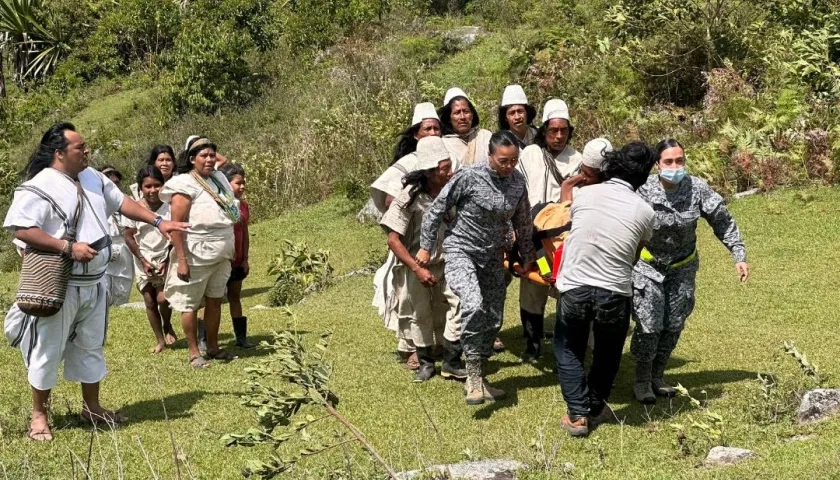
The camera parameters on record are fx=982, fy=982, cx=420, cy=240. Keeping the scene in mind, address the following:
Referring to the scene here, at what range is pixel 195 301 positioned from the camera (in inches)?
296

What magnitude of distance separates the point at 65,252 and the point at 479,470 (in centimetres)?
267

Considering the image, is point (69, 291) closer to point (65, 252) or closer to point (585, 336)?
point (65, 252)

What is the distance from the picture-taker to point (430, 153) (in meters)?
6.43

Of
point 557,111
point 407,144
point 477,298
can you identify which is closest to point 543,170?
point 557,111

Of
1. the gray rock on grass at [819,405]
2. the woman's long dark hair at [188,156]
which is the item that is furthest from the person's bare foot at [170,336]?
the gray rock on grass at [819,405]

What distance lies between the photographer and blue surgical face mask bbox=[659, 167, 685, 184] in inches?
227

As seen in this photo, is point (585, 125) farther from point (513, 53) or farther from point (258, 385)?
point (258, 385)

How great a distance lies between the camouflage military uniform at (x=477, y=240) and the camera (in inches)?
241

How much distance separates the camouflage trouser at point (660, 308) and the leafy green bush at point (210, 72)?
1687 centimetres

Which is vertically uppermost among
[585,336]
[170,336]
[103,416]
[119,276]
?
[585,336]

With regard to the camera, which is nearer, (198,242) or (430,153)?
(430,153)

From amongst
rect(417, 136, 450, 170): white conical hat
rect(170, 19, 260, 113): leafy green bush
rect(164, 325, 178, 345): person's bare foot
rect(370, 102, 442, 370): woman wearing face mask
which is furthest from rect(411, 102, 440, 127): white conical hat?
rect(170, 19, 260, 113): leafy green bush

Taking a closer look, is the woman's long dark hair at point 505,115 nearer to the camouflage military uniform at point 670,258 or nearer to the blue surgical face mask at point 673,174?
the camouflage military uniform at point 670,258

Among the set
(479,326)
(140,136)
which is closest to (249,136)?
(140,136)
